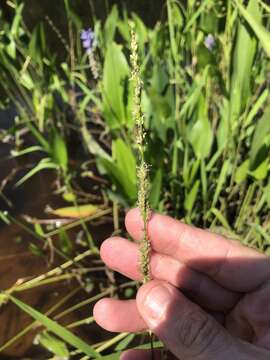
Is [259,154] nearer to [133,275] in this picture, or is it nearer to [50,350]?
[133,275]

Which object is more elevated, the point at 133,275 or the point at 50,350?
the point at 133,275

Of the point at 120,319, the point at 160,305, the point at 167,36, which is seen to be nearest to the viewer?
the point at 160,305

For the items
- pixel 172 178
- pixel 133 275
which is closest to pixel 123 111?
pixel 172 178

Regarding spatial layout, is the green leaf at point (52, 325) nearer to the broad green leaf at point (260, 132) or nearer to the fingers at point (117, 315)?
the fingers at point (117, 315)

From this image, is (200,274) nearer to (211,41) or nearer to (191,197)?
(191,197)

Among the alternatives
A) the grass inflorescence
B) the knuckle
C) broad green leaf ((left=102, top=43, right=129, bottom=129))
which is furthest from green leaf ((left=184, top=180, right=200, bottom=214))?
the grass inflorescence

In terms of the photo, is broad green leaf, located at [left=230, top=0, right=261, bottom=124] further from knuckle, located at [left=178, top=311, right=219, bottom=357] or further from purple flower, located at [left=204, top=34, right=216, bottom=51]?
knuckle, located at [left=178, top=311, right=219, bottom=357]
